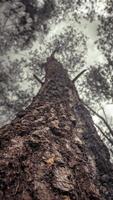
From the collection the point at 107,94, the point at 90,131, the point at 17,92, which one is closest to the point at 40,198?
the point at 90,131

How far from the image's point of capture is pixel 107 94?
748 inches

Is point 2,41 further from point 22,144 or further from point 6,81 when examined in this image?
point 22,144

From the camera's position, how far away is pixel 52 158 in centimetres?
375

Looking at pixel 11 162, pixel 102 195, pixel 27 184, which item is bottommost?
pixel 102 195

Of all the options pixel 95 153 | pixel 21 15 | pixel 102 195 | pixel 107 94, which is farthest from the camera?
pixel 21 15

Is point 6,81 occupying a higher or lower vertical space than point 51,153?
higher

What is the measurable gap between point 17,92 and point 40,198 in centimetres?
1813

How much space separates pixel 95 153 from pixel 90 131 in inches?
38.1

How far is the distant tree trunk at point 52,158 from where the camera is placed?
3.10 m

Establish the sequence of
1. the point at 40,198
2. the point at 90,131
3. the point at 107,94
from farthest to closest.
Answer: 1. the point at 107,94
2. the point at 90,131
3. the point at 40,198

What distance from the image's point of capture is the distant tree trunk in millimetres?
3096

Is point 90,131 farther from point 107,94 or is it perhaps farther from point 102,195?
point 107,94

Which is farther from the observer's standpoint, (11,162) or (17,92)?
(17,92)

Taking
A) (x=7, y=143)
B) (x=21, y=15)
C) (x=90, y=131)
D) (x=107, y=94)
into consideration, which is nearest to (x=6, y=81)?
(x=21, y=15)
